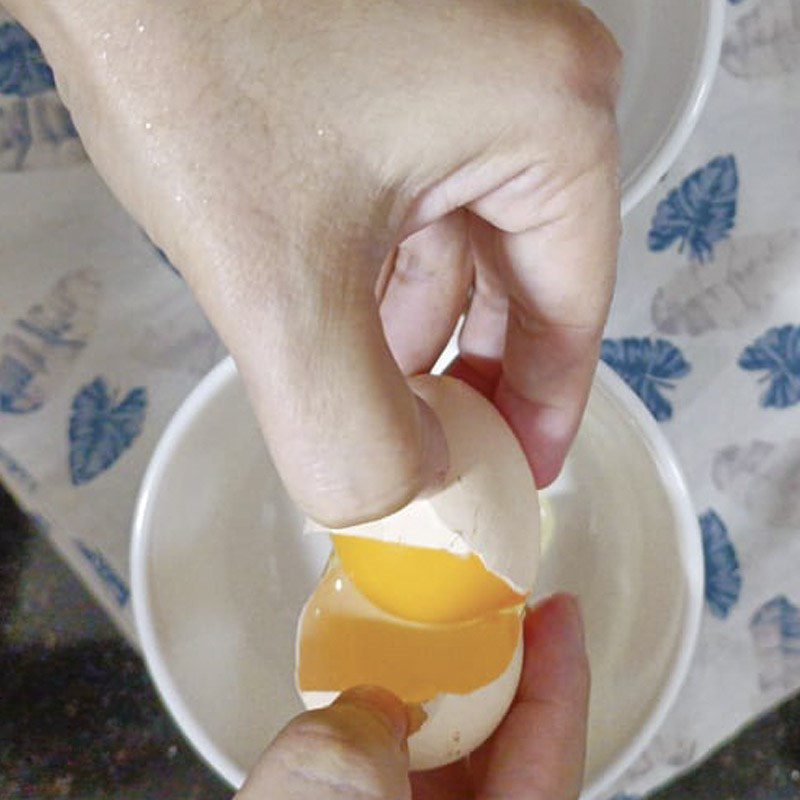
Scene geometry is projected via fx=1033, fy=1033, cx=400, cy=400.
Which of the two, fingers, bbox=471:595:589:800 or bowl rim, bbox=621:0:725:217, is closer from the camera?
fingers, bbox=471:595:589:800

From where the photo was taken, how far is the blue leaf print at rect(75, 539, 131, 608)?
83cm

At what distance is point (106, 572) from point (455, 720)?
1.18 feet

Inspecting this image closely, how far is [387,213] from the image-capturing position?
0.41 metres

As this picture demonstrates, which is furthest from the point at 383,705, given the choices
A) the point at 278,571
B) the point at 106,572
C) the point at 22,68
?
the point at 22,68

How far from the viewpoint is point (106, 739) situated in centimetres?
84

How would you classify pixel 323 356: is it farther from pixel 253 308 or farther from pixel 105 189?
pixel 105 189

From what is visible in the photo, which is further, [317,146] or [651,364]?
[651,364]

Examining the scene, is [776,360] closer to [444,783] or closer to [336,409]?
[444,783]

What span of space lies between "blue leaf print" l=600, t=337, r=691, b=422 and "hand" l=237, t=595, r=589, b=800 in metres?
0.22

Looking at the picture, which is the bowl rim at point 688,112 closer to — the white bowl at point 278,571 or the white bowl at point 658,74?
the white bowl at point 658,74

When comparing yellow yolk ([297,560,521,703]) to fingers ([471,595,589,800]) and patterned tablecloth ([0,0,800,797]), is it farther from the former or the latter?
patterned tablecloth ([0,0,800,797])

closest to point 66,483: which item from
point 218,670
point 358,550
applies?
point 218,670

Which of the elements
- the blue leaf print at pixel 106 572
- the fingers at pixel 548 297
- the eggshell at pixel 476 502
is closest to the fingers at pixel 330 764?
the eggshell at pixel 476 502

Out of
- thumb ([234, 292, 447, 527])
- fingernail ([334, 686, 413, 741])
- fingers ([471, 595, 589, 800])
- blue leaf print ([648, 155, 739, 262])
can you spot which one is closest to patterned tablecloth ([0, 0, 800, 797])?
blue leaf print ([648, 155, 739, 262])
